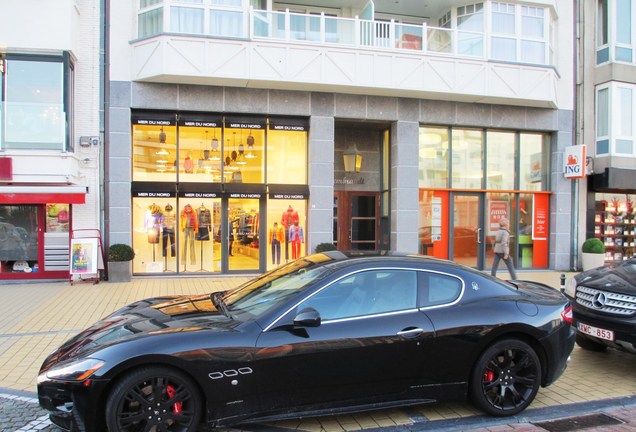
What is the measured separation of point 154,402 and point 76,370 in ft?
2.01

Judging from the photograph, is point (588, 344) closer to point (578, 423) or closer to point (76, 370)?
point (578, 423)

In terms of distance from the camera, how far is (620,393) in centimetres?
485

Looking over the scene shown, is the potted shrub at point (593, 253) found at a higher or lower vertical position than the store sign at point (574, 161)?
lower

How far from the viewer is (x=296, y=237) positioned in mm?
13453

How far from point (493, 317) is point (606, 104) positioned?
14016mm

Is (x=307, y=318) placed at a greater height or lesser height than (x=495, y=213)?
lesser

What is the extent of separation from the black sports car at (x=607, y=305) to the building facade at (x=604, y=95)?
1026 cm

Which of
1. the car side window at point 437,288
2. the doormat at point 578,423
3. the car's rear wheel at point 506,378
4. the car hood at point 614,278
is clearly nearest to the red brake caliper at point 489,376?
the car's rear wheel at point 506,378

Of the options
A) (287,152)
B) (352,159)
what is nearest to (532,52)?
(352,159)

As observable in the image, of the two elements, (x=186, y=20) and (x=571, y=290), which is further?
(x=186, y=20)

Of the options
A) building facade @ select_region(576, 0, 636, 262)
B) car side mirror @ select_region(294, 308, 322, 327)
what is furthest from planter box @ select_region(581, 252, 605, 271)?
car side mirror @ select_region(294, 308, 322, 327)

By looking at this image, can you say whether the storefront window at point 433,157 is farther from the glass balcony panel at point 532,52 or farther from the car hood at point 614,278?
the car hood at point 614,278

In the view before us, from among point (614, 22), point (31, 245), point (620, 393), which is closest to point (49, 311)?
point (31, 245)

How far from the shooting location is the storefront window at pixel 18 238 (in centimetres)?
1191
